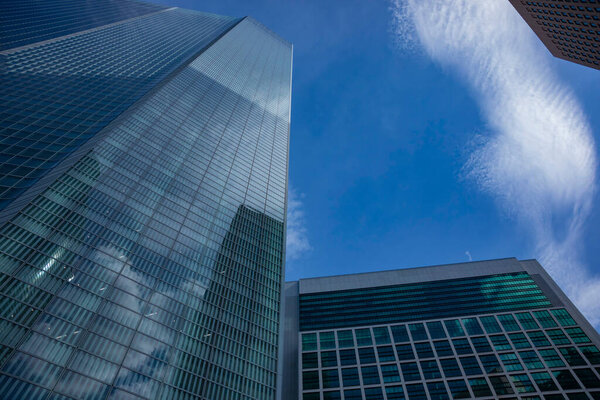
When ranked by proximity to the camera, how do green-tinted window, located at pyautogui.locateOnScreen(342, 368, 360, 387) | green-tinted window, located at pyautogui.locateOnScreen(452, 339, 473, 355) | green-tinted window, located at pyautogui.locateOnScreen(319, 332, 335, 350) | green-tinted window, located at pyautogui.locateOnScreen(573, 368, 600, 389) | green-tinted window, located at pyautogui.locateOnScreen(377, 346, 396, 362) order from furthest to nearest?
green-tinted window, located at pyautogui.locateOnScreen(319, 332, 335, 350) < green-tinted window, located at pyautogui.locateOnScreen(377, 346, 396, 362) < green-tinted window, located at pyautogui.locateOnScreen(452, 339, 473, 355) < green-tinted window, located at pyautogui.locateOnScreen(342, 368, 360, 387) < green-tinted window, located at pyautogui.locateOnScreen(573, 368, 600, 389)

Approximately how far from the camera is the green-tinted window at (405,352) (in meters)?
87.4

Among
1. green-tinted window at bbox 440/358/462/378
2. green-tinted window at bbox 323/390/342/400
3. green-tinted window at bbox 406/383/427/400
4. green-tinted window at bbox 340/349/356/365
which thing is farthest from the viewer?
green-tinted window at bbox 340/349/356/365

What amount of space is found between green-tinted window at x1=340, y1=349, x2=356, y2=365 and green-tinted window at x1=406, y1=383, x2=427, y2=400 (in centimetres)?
1409

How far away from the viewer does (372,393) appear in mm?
81250

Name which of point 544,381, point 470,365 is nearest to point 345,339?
point 470,365

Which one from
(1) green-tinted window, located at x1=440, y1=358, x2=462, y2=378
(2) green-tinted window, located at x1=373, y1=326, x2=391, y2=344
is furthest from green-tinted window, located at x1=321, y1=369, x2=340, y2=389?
(1) green-tinted window, located at x1=440, y1=358, x2=462, y2=378

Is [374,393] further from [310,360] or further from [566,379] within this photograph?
[566,379]

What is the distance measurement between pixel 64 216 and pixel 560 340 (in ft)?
359

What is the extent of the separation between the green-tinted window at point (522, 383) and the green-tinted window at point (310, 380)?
144 ft

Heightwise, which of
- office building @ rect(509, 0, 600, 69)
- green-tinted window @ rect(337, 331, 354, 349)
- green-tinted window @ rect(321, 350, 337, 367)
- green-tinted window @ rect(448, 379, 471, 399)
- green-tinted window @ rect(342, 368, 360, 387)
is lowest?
green-tinted window @ rect(448, 379, 471, 399)

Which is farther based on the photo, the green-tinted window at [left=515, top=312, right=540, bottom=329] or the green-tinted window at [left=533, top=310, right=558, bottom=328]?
the green-tinted window at [left=515, top=312, right=540, bottom=329]

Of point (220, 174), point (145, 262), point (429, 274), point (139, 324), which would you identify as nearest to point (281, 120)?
point (220, 174)

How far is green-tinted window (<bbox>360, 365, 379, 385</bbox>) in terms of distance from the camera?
83.2 meters

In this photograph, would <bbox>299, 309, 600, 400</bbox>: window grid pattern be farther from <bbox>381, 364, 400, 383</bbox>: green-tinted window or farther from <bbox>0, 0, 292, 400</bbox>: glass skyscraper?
<bbox>0, 0, 292, 400</bbox>: glass skyscraper
